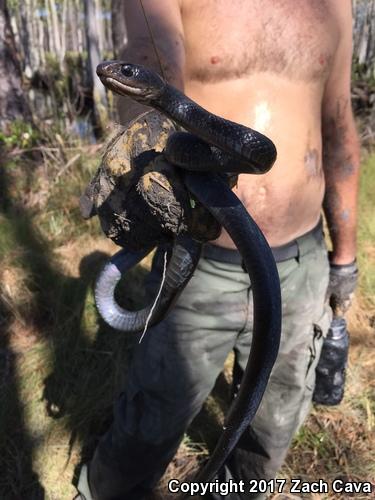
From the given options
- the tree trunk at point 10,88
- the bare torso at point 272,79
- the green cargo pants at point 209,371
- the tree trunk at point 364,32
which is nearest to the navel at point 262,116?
the bare torso at point 272,79

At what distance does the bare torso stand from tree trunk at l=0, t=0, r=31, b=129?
336cm

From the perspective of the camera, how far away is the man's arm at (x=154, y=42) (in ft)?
4.35

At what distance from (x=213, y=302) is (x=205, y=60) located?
2.95 ft

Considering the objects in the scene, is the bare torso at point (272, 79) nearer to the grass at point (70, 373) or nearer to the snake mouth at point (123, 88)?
the snake mouth at point (123, 88)

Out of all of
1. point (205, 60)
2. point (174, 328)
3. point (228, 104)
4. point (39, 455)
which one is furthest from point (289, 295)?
point (39, 455)

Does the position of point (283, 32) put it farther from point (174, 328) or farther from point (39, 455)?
point (39, 455)

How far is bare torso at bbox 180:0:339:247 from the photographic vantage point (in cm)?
159

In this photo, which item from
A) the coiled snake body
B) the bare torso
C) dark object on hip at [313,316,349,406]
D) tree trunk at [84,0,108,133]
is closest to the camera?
the coiled snake body

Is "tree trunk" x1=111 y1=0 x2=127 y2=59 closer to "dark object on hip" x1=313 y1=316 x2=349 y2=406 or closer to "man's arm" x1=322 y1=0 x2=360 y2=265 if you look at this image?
"man's arm" x1=322 y1=0 x2=360 y2=265

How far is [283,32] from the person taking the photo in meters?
1.67

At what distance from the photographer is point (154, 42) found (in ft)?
4.34

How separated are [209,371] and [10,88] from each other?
12.5 feet

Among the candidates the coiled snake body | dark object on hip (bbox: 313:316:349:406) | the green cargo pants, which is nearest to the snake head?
the coiled snake body

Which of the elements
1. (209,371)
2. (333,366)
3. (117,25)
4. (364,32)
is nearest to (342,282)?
(333,366)
